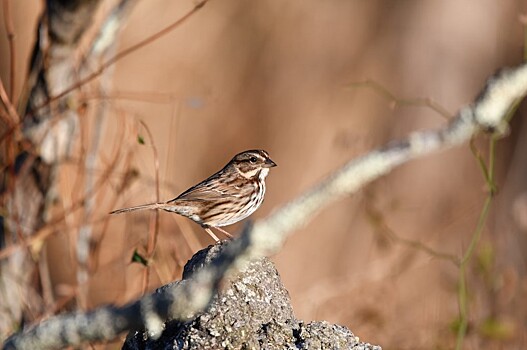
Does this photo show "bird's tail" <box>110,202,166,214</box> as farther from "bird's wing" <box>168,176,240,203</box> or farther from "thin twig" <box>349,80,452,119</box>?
"thin twig" <box>349,80,452,119</box>

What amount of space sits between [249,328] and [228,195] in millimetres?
2690

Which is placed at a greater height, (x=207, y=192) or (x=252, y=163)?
(x=252, y=163)

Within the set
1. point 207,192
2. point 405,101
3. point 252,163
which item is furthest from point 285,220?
point 252,163

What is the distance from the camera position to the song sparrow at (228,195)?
5.43m

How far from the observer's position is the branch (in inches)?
65.5

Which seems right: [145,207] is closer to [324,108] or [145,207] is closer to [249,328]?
[249,328]

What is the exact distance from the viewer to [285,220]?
169cm

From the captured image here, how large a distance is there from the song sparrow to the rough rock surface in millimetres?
2257

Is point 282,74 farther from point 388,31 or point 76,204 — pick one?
point 76,204

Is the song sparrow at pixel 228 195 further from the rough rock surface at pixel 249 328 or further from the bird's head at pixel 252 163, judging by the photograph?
the rough rock surface at pixel 249 328

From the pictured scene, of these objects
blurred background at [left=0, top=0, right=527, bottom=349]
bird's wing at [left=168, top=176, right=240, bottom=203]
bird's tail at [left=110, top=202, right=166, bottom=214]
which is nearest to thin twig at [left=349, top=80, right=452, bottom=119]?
bird's wing at [left=168, top=176, right=240, bottom=203]

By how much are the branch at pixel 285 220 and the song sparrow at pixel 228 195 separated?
3425 mm

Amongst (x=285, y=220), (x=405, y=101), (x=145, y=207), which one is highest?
(x=145, y=207)

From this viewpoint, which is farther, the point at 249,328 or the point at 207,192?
the point at 207,192
